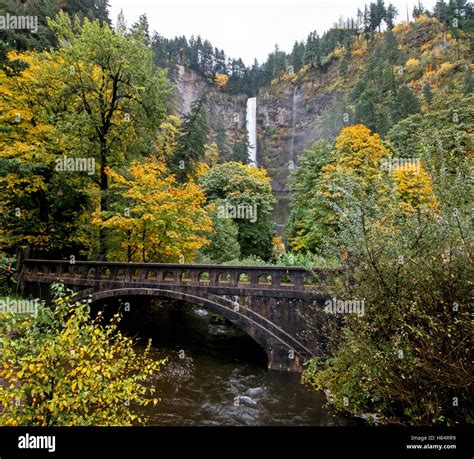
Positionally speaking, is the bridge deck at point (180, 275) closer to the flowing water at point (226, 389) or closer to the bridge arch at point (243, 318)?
the bridge arch at point (243, 318)

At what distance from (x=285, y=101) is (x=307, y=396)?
3145 inches

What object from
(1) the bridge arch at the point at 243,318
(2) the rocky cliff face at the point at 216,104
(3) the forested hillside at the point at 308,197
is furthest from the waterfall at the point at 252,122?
(1) the bridge arch at the point at 243,318

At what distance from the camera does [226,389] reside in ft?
38.6

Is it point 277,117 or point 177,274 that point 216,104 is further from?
point 177,274

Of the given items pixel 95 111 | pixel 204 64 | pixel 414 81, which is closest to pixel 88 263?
pixel 95 111

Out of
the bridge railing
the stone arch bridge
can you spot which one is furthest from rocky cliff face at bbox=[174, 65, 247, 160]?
the stone arch bridge

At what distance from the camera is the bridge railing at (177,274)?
41.4 ft

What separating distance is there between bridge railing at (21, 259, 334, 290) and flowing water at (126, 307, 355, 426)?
11.3 ft

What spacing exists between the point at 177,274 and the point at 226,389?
5.30 meters

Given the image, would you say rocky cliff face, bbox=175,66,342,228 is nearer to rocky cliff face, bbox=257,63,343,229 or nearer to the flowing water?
rocky cliff face, bbox=257,63,343,229

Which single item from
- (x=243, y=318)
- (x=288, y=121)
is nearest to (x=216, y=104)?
(x=288, y=121)

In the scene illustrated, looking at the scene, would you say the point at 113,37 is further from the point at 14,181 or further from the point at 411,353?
the point at 411,353

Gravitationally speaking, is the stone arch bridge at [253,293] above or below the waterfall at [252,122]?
below

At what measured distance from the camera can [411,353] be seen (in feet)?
21.9
